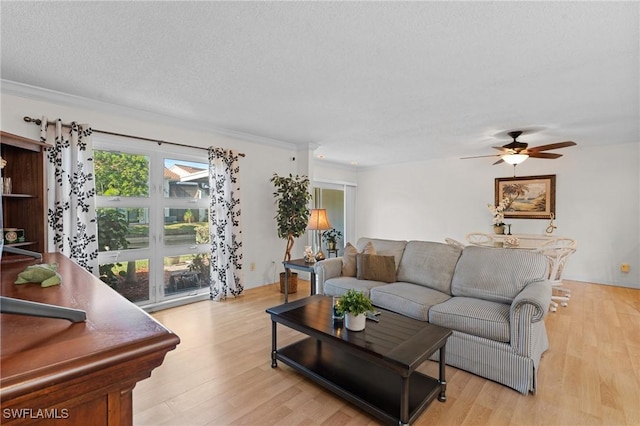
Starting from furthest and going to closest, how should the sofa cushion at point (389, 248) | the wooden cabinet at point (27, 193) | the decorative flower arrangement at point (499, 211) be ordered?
the decorative flower arrangement at point (499, 211), the sofa cushion at point (389, 248), the wooden cabinet at point (27, 193)

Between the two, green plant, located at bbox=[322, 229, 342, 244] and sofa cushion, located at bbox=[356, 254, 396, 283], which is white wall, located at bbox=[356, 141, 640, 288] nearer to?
green plant, located at bbox=[322, 229, 342, 244]

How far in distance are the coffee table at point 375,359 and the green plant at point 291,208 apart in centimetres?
211

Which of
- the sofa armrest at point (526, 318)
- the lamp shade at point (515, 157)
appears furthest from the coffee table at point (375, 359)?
the lamp shade at point (515, 157)

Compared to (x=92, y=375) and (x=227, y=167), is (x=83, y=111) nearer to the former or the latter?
(x=227, y=167)

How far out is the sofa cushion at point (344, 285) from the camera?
323cm

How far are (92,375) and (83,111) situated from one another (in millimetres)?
3581

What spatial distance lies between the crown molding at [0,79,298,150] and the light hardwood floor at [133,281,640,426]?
7.92ft

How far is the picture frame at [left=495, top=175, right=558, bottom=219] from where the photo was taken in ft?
17.9

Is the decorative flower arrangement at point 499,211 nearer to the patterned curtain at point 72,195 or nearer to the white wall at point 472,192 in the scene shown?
the white wall at point 472,192

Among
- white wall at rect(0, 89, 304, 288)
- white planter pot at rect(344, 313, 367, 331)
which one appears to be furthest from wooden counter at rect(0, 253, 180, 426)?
white wall at rect(0, 89, 304, 288)

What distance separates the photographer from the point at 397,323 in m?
Result: 2.23

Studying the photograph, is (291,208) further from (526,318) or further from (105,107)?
(526,318)

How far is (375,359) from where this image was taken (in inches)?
70.7

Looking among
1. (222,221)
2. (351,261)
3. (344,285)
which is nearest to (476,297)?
(344,285)
